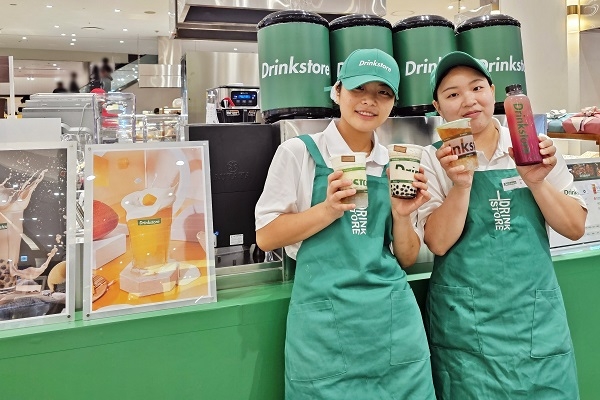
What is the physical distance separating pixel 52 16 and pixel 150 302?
10207mm

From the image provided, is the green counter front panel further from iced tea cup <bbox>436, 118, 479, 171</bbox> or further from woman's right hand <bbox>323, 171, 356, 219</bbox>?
iced tea cup <bbox>436, 118, 479, 171</bbox>

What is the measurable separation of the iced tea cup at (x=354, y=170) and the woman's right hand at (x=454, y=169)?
25 centimetres

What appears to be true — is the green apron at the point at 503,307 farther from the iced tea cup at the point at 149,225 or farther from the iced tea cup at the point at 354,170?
the iced tea cup at the point at 149,225

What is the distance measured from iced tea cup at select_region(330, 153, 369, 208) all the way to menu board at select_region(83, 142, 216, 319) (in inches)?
20.0

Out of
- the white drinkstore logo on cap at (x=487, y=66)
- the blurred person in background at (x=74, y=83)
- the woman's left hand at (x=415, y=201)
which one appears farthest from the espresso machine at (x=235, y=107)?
the blurred person in background at (x=74, y=83)

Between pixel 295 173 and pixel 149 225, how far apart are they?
468 mm

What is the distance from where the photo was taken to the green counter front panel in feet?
4.16

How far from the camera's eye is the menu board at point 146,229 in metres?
1.38

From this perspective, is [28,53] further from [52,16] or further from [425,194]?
[425,194]

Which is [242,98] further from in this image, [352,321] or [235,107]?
[352,321]

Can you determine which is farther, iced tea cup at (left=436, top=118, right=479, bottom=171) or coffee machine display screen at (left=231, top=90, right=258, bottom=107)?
coffee machine display screen at (left=231, top=90, right=258, bottom=107)

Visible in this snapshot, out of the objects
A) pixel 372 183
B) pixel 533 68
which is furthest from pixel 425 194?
pixel 533 68

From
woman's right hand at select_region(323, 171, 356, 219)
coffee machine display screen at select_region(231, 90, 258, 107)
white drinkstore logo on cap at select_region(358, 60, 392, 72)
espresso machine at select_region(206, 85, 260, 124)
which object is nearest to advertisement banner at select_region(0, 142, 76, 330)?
woman's right hand at select_region(323, 171, 356, 219)

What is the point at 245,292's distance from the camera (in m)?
1.56
